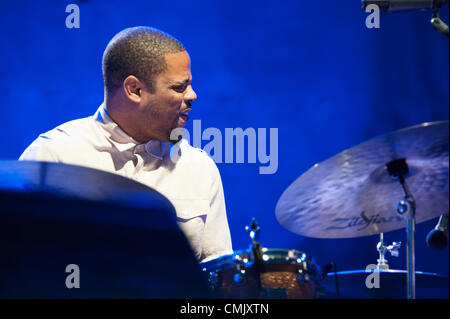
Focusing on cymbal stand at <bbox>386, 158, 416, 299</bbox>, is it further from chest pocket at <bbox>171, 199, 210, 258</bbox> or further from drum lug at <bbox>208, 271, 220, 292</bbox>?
chest pocket at <bbox>171, 199, 210, 258</bbox>

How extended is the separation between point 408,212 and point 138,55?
1089mm

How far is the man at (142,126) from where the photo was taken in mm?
1963

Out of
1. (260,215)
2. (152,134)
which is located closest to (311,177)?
(152,134)

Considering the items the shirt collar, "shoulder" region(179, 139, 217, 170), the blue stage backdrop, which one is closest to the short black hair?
the shirt collar

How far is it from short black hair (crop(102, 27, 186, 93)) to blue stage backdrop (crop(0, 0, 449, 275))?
2.48 ft

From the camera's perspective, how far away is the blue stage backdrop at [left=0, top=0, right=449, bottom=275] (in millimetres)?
2771

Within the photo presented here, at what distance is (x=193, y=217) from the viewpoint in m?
2.03

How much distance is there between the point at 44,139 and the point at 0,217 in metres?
1.39

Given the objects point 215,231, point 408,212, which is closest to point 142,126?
point 215,231

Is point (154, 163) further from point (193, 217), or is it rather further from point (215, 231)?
point (215, 231)

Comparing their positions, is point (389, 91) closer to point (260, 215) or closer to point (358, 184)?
point (260, 215)

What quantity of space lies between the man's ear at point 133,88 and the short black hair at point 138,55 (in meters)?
0.02

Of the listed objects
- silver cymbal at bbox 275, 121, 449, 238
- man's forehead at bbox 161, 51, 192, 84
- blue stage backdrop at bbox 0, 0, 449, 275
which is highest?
blue stage backdrop at bbox 0, 0, 449, 275

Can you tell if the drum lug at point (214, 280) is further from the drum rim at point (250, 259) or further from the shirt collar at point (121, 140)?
the shirt collar at point (121, 140)
